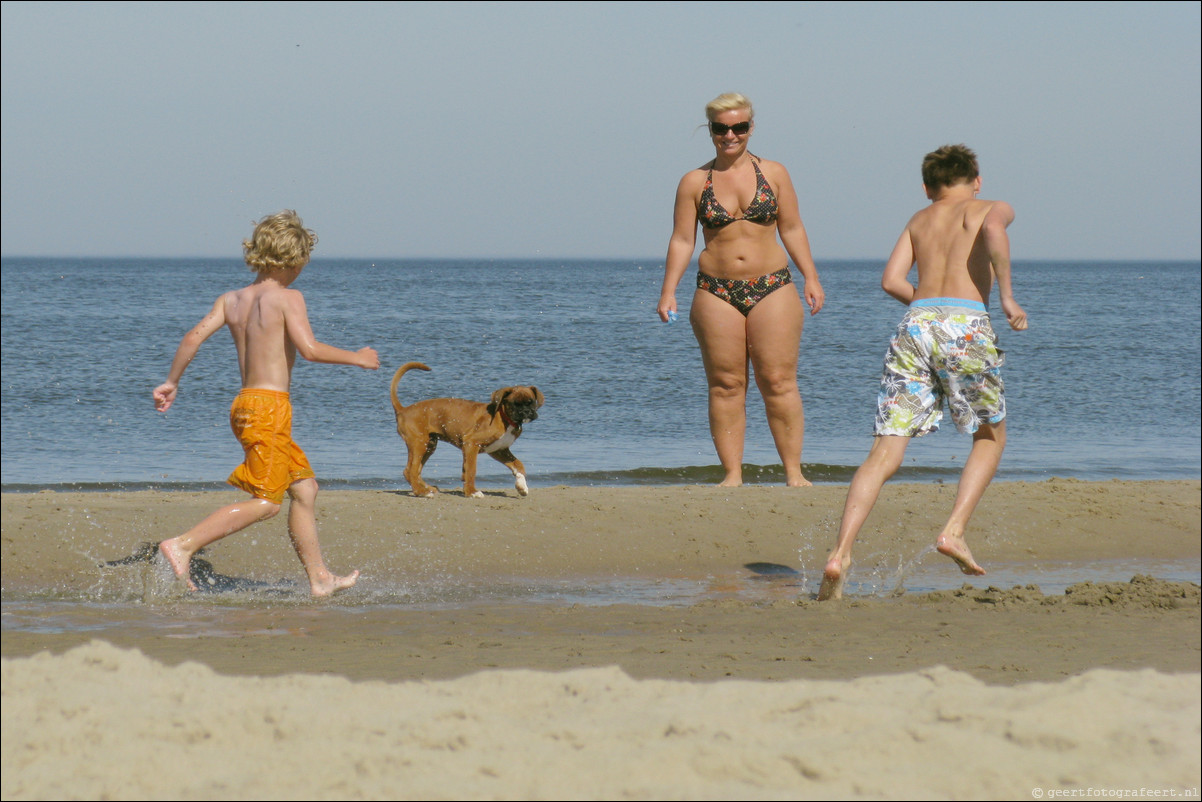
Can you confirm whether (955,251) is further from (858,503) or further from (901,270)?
(858,503)

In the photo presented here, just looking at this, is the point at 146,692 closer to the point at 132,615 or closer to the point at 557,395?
the point at 132,615

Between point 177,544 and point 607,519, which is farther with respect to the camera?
point 607,519

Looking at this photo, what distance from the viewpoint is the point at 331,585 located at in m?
5.40

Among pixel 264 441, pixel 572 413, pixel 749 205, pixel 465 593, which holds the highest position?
pixel 749 205

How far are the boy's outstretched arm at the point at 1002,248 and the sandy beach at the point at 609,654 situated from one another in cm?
119

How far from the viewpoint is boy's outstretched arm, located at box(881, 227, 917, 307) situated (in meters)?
5.22

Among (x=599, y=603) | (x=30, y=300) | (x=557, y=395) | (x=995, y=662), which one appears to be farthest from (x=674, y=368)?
(x=30, y=300)

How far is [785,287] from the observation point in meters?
7.08

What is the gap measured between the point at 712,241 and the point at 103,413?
870cm

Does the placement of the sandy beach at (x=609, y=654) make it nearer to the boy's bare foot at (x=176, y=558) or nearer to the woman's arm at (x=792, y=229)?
the boy's bare foot at (x=176, y=558)

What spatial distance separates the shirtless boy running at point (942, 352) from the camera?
509 cm

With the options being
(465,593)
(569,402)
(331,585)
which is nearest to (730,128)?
(465,593)

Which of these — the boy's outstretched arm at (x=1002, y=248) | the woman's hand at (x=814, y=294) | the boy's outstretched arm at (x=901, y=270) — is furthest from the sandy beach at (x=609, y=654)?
the boy's outstretched arm at (x=901, y=270)

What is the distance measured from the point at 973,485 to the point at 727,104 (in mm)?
2572
